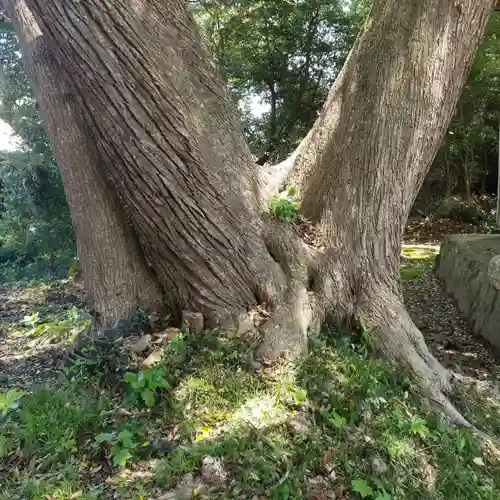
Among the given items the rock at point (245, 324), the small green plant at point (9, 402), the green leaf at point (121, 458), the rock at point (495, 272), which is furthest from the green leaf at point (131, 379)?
the rock at point (495, 272)

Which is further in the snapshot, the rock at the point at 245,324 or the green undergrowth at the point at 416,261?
the green undergrowth at the point at 416,261

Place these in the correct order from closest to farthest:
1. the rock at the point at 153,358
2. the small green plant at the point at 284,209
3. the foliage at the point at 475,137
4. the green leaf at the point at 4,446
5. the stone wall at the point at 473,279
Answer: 1. the green leaf at the point at 4,446
2. the rock at the point at 153,358
3. the small green plant at the point at 284,209
4. the stone wall at the point at 473,279
5. the foliage at the point at 475,137

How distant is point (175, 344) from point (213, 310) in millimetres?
324

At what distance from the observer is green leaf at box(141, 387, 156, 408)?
2771mm

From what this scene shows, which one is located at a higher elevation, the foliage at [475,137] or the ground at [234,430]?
the foliage at [475,137]

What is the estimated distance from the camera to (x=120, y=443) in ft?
8.45

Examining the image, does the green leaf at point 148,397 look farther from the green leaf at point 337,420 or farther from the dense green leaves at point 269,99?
the dense green leaves at point 269,99

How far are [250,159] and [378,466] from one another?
6.61ft

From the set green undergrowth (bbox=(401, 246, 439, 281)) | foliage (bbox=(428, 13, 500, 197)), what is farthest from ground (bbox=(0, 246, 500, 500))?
foliage (bbox=(428, 13, 500, 197))

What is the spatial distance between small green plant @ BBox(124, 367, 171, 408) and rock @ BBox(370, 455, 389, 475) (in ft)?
3.72

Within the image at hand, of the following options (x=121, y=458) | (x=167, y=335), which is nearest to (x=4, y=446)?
(x=121, y=458)

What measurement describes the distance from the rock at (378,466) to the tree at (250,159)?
74cm

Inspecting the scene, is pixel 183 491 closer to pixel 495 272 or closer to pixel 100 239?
pixel 100 239

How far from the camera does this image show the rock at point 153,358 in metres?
2.96
